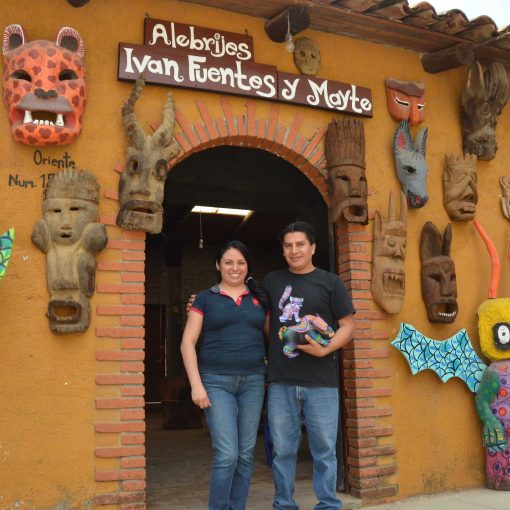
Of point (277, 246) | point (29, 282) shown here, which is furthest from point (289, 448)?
point (277, 246)

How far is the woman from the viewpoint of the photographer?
142 inches

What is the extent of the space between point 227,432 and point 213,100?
8.46ft

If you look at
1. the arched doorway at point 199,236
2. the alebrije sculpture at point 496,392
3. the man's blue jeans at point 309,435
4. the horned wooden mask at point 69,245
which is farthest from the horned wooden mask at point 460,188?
the horned wooden mask at point 69,245

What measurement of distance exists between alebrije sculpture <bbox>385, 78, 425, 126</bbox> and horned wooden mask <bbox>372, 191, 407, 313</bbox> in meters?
0.83

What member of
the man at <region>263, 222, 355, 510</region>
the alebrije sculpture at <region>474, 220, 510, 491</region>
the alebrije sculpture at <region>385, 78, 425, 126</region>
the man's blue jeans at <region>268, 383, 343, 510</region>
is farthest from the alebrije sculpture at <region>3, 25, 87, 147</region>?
the alebrije sculpture at <region>474, 220, 510, 491</region>

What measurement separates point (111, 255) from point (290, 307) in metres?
1.37

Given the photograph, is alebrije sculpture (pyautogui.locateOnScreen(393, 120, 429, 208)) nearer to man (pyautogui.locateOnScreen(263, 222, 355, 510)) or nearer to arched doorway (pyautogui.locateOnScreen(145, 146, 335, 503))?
arched doorway (pyautogui.locateOnScreen(145, 146, 335, 503))

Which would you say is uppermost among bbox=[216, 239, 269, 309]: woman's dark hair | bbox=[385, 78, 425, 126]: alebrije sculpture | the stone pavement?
bbox=[385, 78, 425, 126]: alebrije sculpture

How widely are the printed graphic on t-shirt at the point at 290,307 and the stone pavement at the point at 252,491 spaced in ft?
5.54

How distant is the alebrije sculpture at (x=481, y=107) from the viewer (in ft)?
19.4

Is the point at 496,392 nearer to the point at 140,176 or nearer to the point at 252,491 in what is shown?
the point at 252,491

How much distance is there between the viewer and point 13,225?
4188 mm

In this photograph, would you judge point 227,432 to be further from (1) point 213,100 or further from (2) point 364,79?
(2) point 364,79

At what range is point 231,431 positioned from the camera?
3613 millimetres
